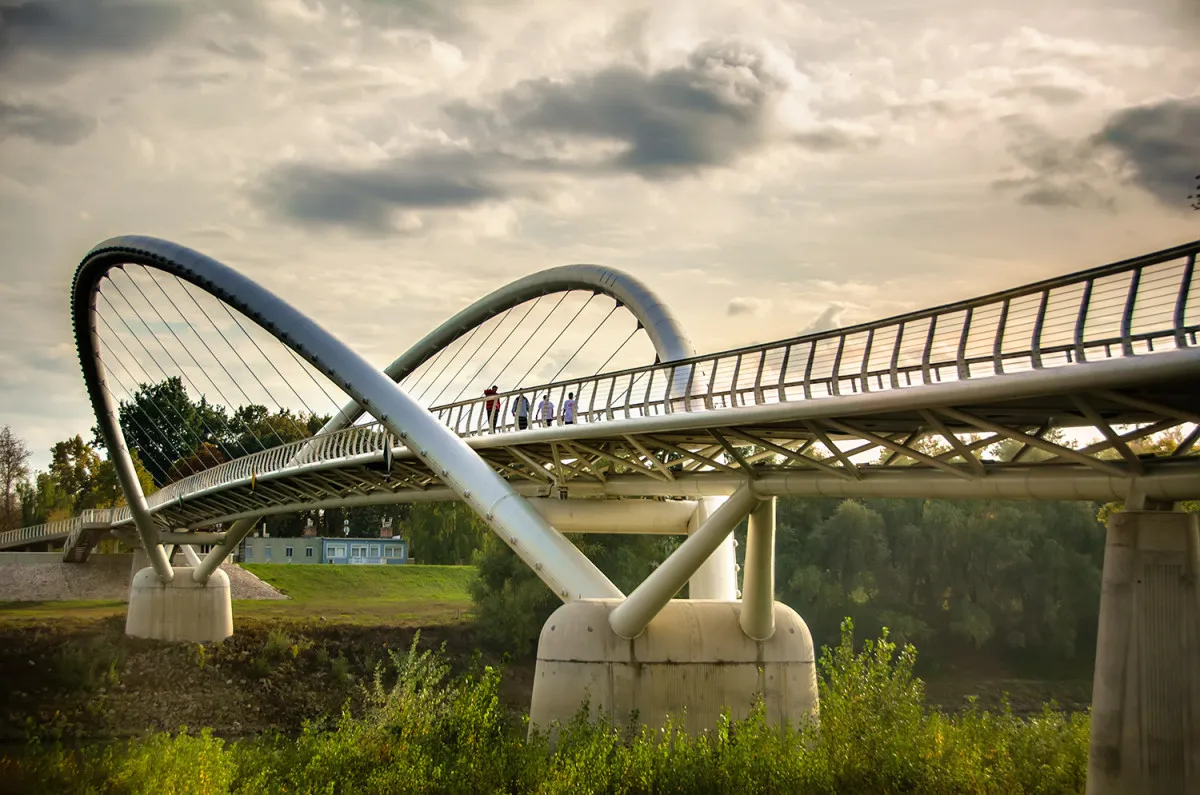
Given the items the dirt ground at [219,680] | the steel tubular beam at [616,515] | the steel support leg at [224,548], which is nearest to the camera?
the steel tubular beam at [616,515]

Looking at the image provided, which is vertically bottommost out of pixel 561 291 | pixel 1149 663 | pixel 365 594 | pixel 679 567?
pixel 365 594

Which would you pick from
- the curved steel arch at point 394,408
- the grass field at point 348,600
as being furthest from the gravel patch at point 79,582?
the curved steel arch at point 394,408

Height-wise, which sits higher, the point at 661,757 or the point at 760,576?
the point at 760,576

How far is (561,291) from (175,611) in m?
22.2

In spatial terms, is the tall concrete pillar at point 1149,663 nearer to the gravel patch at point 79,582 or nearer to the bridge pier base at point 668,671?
the bridge pier base at point 668,671

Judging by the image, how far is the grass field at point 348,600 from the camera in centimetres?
5622

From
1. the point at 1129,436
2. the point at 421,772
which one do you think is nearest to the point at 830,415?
the point at 1129,436

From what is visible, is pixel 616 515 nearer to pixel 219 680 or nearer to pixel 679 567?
pixel 679 567

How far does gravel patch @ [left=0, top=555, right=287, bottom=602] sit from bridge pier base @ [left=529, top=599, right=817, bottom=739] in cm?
4194

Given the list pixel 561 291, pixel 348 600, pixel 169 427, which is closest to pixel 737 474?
pixel 561 291

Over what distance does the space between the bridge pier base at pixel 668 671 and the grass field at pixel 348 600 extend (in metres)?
33.6

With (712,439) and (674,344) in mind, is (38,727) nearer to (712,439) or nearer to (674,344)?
(674,344)

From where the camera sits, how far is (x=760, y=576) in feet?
71.3

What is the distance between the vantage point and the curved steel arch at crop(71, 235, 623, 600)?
2369 centimetres
